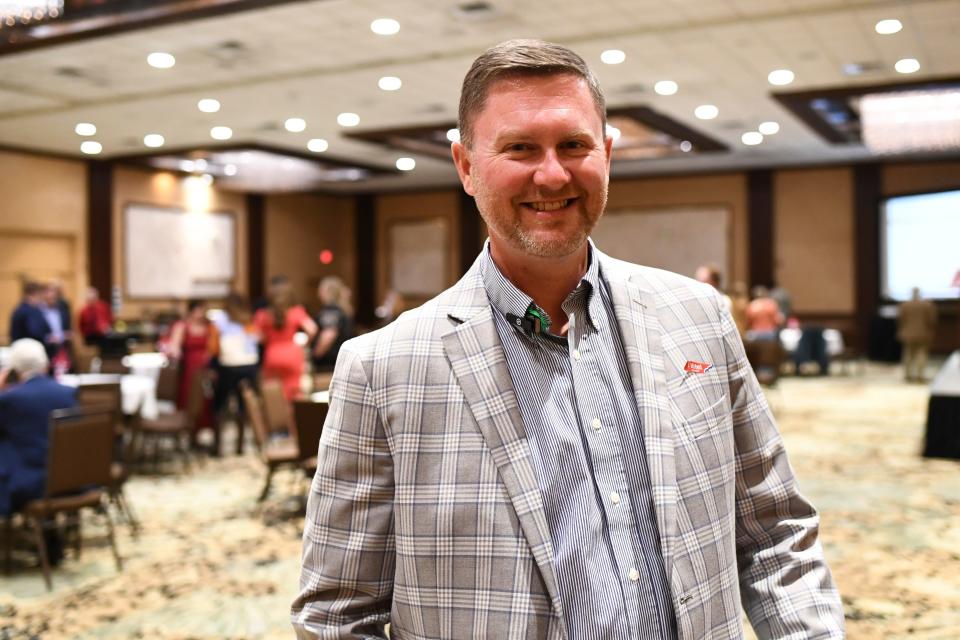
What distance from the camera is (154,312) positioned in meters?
18.0

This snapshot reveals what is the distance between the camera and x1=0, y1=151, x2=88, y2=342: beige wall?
1606 cm

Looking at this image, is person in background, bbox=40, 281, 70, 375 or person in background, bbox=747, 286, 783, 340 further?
person in background, bbox=747, 286, 783, 340

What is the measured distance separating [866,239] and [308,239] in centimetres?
1277

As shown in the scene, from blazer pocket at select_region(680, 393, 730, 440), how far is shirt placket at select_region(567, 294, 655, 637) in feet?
0.33

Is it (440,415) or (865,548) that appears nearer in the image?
(440,415)

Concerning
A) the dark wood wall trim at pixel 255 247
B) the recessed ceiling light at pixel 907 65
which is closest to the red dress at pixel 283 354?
the recessed ceiling light at pixel 907 65

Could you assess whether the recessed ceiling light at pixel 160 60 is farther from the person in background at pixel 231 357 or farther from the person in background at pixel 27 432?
the person in background at pixel 27 432

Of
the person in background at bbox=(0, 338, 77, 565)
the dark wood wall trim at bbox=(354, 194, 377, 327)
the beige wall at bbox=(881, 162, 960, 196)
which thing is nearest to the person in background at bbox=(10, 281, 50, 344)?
the person in background at bbox=(0, 338, 77, 565)

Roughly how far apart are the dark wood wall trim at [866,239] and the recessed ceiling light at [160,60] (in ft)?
45.2

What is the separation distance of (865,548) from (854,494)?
57.9 inches

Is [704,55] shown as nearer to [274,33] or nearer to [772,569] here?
[274,33]

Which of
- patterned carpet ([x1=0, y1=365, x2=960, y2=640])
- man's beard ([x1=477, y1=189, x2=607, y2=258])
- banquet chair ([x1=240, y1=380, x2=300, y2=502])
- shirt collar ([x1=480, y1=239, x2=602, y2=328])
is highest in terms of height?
man's beard ([x1=477, y1=189, x2=607, y2=258])

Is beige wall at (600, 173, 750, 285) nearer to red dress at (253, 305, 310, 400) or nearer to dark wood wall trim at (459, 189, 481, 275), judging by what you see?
dark wood wall trim at (459, 189, 481, 275)

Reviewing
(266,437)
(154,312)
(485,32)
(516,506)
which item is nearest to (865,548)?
(266,437)
